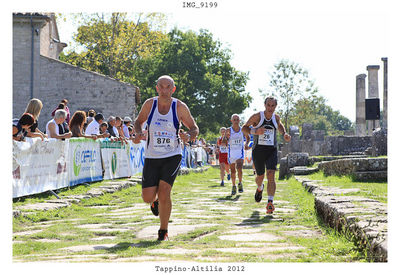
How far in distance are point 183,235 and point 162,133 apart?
3.89 feet

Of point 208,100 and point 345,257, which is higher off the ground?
point 208,100

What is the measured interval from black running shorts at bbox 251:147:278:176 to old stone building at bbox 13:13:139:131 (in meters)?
19.4

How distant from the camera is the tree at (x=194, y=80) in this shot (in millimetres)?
45562

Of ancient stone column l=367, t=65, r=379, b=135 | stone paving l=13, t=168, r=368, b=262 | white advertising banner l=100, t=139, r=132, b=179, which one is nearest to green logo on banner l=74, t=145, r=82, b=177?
white advertising banner l=100, t=139, r=132, b=179

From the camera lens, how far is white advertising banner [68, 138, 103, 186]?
37.3ft

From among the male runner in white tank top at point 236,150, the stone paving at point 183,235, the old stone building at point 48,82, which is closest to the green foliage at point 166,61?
the old stone building at point 48,82

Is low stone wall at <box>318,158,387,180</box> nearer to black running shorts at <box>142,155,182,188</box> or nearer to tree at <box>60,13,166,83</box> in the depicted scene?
black running shorts at <box>142,155,182,188</box>

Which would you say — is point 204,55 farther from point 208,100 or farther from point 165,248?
point 165,248

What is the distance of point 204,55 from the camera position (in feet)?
158

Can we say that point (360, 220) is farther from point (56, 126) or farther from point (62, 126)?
point (62, 126)

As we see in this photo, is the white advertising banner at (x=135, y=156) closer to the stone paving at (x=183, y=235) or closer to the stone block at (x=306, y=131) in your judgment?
the stone paving at (x=183, y=235)

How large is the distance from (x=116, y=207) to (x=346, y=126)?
5664 inches

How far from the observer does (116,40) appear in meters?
37.2

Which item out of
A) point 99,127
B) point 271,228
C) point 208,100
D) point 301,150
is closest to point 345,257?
point 271,228
